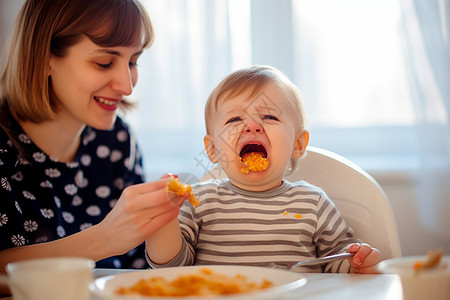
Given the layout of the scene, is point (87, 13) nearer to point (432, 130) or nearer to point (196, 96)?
point (196, 96)

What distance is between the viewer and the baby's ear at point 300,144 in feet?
4.12

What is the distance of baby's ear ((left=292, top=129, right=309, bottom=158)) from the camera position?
4.12 feet

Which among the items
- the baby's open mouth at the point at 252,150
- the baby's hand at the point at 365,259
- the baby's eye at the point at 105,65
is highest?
the baby's eye at the point at 105,65

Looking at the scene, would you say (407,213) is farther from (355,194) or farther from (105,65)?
(105,65)

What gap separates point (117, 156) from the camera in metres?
1.69

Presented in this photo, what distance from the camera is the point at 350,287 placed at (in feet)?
2.70

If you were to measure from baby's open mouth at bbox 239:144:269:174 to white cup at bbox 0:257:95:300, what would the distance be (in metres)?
0.55

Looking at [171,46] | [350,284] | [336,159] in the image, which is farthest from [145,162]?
[350,284]

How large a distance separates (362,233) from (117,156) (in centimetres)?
88

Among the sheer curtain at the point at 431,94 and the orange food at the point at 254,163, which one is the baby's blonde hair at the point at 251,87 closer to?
the orange food at the point at 254,163

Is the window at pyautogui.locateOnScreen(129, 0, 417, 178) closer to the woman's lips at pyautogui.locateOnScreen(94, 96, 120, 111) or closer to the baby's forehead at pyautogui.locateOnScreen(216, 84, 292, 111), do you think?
the woman's lips at pyautogui.locateOnScreen(94, 96, 120, 111)

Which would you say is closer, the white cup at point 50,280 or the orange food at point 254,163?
the white cup at point 50,280

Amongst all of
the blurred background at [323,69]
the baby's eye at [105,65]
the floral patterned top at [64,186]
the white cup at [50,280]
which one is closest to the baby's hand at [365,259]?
the white cup at [50,280]

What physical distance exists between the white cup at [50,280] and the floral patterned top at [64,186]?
0.54 m
